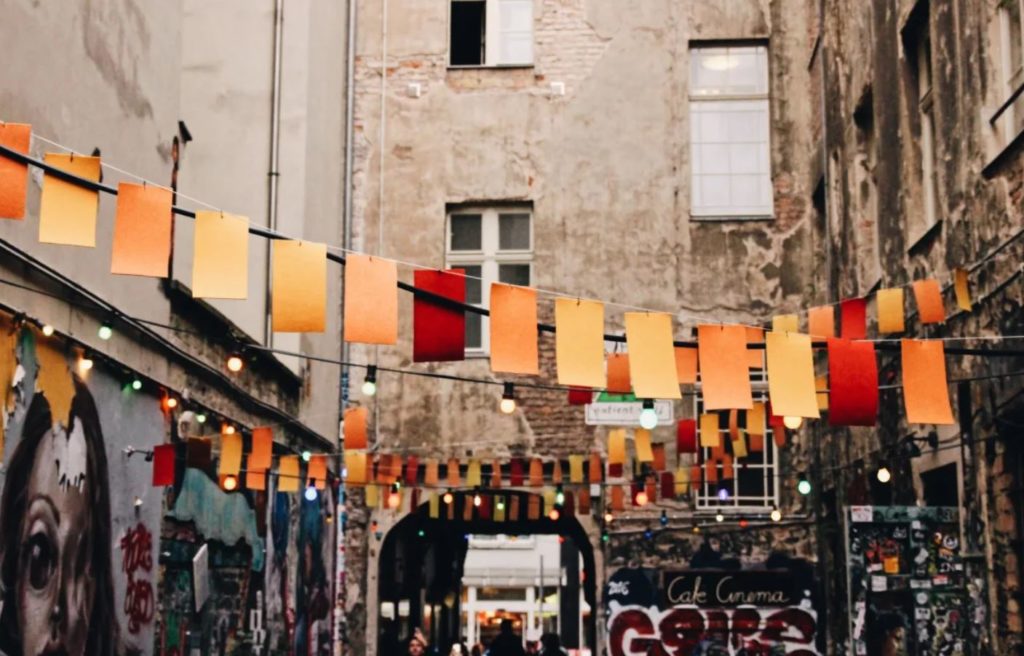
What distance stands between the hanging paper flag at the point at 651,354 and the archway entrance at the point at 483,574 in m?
8.63

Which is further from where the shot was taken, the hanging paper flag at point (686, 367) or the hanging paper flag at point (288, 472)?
the hanging paper flag at point (288, 472)

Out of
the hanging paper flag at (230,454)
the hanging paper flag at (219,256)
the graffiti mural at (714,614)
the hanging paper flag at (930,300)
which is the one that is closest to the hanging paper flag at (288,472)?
the hanging paper flag at (230,454)

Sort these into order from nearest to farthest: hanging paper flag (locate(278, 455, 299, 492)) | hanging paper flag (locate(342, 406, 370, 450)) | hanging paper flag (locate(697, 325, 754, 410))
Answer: hanging paper flag (locate(697, 325, 754, 410)) → hanging paper flag (locate(342, 406, 370, 450)) → hanging paper flag (locate(278, 455, 299, 492))

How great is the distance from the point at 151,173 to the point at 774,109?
8.76m

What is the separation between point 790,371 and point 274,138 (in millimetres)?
8186

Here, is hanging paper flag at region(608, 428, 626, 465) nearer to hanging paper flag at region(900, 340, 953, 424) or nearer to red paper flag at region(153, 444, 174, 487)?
red paper flag at region(153, 444, 174, 487)

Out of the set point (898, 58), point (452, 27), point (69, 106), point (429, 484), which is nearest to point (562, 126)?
point (452, 27)

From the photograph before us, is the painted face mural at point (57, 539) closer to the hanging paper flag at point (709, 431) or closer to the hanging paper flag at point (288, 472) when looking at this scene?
the hanging paper flag at point (288, 472)

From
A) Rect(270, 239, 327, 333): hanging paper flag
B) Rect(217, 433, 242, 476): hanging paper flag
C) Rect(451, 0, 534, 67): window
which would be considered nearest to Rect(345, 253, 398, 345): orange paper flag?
Rect(270, 239, 327, 333): hanging paper flag

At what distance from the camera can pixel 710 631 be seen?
15.6m

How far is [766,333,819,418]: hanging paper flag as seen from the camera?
7.44 metres

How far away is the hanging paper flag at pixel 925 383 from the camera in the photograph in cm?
745

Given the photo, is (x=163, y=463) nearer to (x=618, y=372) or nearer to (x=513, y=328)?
(x=618, y=372)

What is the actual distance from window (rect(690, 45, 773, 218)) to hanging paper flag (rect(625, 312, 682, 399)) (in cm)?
928
